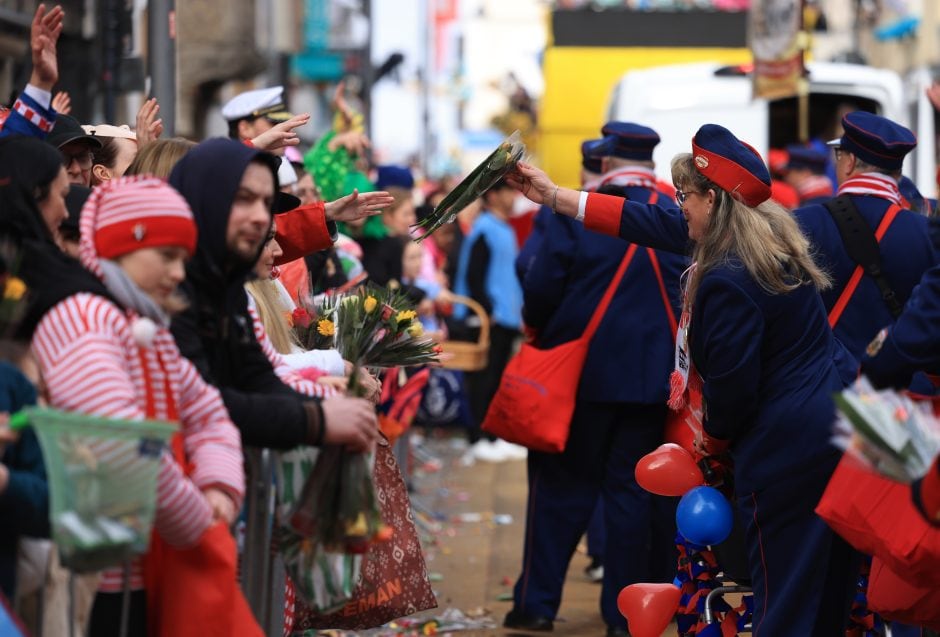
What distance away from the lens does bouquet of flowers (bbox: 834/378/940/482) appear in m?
3.98

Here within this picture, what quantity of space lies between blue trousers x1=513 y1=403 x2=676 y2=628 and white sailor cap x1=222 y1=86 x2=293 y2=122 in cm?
190

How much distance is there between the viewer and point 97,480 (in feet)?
11.7

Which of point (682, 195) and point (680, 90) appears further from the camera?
point (680, 90)

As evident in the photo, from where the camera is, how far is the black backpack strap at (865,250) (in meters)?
6.57

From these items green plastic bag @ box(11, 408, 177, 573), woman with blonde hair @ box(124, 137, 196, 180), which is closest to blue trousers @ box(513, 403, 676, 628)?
woman with blonde hair @ box(124, 137, 196, 180)

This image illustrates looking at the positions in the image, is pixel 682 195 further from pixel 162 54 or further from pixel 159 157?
pixel 162 54

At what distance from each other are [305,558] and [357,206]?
209cm

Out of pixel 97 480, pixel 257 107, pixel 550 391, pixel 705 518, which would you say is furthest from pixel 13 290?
pixel 550 391

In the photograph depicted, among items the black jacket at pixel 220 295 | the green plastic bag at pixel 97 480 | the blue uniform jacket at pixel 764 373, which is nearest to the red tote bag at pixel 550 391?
the blue uniform jacket at pixel 764 373

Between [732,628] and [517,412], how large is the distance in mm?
2035

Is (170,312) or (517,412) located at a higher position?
(170,312)

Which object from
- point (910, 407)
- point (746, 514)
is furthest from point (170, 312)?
point (746, 514)

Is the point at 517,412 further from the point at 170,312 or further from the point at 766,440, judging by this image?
the point at 170,312

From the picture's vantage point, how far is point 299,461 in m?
4.41
